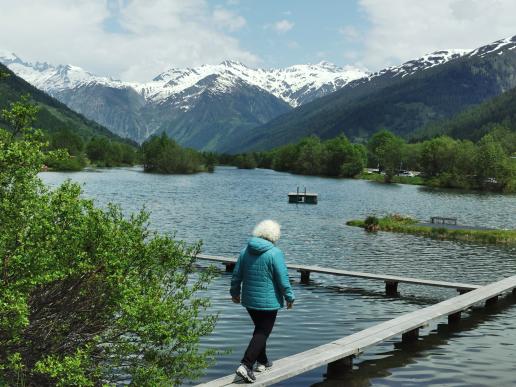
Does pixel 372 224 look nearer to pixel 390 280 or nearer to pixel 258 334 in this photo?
pixel 390 280

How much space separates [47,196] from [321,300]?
19.7 meters

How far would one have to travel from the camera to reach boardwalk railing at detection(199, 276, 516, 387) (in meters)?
14.8

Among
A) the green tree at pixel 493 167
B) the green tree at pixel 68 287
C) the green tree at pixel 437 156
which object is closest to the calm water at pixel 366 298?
the green tree at pixel 68 287

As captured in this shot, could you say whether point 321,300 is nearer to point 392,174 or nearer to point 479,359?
point 479,359

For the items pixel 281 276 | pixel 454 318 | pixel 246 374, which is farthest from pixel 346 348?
pixel 454 318

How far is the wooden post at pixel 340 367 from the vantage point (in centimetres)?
1780

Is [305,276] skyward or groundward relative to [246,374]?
groundward

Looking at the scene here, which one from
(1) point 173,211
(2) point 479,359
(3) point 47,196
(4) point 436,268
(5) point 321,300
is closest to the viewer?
(3) point 47,196

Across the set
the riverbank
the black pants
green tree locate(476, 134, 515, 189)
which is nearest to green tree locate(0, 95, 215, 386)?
the black pants

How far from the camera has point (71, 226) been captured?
11609 millimetres

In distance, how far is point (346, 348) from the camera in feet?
57.9

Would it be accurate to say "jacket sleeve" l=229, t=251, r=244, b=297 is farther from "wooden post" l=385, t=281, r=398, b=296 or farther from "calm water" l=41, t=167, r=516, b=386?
"wooden post" l=385, t=281, r=398, b=296

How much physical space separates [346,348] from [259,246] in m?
5.71

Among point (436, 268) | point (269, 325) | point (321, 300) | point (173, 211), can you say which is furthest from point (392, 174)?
point (269, 325)
